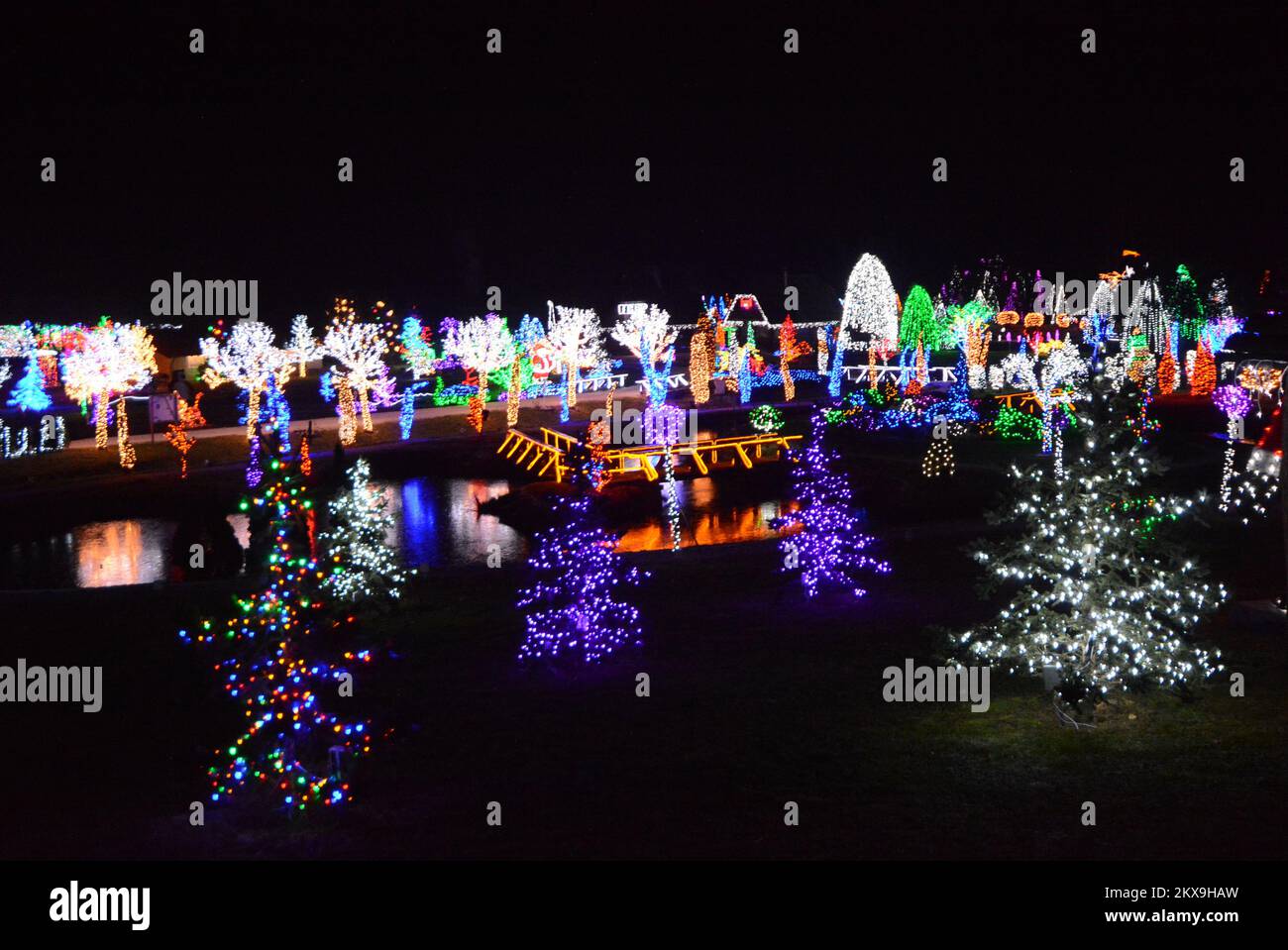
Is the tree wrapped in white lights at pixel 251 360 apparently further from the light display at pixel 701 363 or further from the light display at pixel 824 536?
the light display at pixel 824 536

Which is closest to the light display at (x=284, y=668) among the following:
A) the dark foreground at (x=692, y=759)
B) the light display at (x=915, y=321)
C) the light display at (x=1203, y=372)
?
the dark foreground at (x=692, y=759)

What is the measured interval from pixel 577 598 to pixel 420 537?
10.2 metres

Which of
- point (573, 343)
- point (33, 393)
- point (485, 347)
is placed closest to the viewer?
point (485, 347)

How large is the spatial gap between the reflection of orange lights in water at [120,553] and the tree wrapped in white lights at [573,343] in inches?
676

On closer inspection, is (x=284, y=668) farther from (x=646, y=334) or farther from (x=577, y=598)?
(x=646, y=334)

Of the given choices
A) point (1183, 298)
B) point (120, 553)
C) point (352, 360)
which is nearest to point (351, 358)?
point (352, 360)

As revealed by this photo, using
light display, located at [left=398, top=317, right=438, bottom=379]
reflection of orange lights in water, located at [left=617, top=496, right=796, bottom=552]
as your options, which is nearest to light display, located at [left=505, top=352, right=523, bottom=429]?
light display, located at [left=398, top=317, right=438, bottom=379]

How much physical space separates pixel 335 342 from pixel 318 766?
2668 centimetres

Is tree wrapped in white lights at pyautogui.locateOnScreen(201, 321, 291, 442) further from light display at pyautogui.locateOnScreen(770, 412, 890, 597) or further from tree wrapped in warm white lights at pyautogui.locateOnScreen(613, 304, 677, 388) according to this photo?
light display at pyautogui.locateOnScreen(770, 412, 890, 597)

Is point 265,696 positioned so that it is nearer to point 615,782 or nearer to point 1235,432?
point 615,782

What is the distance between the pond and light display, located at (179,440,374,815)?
9603 millimetres

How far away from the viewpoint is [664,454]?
25.6 metres

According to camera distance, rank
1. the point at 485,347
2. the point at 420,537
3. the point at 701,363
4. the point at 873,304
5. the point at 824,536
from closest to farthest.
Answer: the point at 824,536 → the point at 420,537 → the point at 485,347 → the point at 701,363 → the point at 873,304

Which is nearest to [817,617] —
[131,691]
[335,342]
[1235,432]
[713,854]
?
[713,854]
